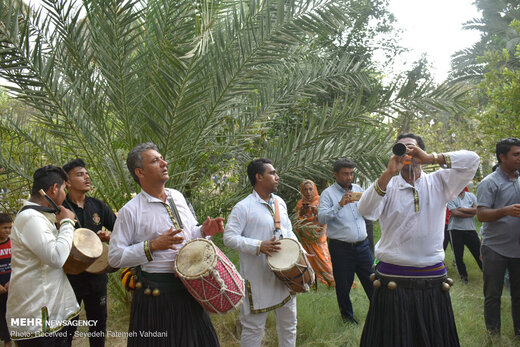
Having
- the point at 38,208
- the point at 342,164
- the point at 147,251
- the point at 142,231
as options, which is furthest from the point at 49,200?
the point at 342,164

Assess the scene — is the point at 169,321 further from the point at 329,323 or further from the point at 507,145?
the point at 507,145

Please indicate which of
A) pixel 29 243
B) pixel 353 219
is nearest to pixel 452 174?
pixel 353 219

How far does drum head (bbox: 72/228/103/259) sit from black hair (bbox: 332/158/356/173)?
98.9 inches

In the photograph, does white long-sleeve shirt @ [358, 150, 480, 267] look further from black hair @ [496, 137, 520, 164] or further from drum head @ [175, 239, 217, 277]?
black hair @ [496, 137, 520, 164]

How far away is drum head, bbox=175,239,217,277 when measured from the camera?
2684mm

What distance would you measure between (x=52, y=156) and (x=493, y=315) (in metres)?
4.78

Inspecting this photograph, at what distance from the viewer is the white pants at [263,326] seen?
3.56 m

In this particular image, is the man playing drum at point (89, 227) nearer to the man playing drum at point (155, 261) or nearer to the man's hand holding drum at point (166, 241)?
the man playing drum at point (155, 261)

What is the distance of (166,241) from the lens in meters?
2.65

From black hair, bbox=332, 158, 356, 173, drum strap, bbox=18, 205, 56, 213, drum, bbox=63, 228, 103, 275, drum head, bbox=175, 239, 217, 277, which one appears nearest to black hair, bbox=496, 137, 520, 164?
black hair, bbox=332, 158, 356, 173

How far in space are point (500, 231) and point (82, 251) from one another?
140 inches

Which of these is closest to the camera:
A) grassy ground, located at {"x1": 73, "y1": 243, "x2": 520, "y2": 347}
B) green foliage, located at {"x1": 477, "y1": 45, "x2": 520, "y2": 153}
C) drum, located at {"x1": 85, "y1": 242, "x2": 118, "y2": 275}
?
drum, located at {"x1": 85, "y1": 242, "x2": 118, "y2": 275}

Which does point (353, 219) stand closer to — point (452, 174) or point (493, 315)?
point (493, 315)

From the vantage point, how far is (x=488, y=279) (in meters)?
4.10
